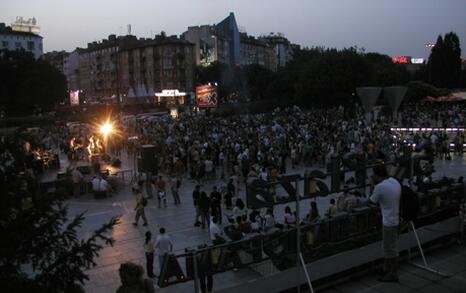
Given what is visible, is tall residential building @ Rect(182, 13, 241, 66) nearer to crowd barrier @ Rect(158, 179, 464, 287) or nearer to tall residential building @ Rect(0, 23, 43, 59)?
tall residential building @ Rect(0, 23, 43, 59)

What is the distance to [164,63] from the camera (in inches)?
4190

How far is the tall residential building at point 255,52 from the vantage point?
140 meters

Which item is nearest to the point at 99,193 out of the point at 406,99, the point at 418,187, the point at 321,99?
the point at 418,187

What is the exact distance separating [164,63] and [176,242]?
317 feet

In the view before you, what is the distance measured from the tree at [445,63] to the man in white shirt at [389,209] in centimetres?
7860

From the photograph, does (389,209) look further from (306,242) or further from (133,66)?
(133,66)

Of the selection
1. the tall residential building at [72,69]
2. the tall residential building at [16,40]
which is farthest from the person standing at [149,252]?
the tall residential building at [72,69]

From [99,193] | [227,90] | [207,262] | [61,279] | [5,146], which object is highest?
[227,90]

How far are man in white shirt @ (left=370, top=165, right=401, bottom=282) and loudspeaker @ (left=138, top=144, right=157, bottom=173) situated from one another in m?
14.9

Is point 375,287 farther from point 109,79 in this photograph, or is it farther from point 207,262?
point 109,79

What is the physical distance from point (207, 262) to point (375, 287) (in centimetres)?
228

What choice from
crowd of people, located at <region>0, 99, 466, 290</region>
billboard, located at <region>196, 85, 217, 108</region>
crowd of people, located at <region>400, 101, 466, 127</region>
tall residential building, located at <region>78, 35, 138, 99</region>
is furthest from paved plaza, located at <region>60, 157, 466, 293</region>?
tall residential building, located at <region>78, 35, 138, 99</region>

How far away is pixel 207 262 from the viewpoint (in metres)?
5.93

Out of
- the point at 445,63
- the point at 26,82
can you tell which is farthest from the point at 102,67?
the point at 445,63
